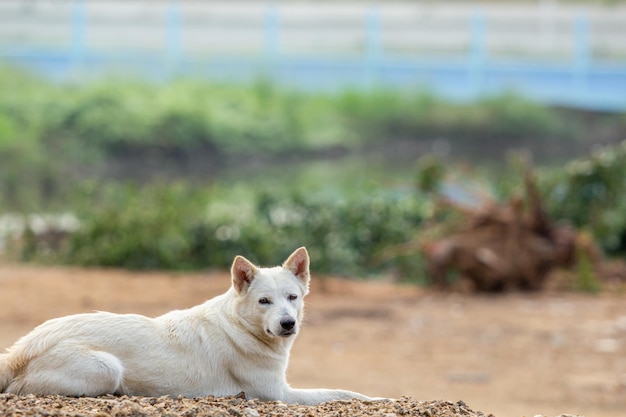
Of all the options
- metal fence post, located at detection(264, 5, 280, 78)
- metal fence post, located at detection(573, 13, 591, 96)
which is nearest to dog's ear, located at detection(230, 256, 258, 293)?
metal fence post, located at detection(573, 13, 591, 96)

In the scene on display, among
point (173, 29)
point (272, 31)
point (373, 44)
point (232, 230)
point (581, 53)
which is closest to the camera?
point (232, 230)

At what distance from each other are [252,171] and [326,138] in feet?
13.6

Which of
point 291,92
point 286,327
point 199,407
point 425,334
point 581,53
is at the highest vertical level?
point 581,53

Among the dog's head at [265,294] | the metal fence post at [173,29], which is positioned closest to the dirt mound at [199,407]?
the dog's head at [265,294]

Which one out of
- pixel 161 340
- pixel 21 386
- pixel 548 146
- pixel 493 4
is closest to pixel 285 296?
pixel 161 340

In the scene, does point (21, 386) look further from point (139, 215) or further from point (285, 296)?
point (139, 215)

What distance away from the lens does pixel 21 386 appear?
5621mm

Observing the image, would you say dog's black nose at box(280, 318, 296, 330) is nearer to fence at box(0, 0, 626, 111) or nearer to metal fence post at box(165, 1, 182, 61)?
fence at box(0, 0, 626, 111)

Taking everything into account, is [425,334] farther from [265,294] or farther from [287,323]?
[287,323]

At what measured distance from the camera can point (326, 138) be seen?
1423 inches

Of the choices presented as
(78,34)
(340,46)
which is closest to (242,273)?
(78,34)

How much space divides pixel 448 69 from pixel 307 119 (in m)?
6.04

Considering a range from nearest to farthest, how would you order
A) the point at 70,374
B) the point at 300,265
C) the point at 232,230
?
the point at 70,374
the point at 300,265
the point at 232,230

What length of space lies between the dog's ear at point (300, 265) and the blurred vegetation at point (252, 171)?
9.83 metres
